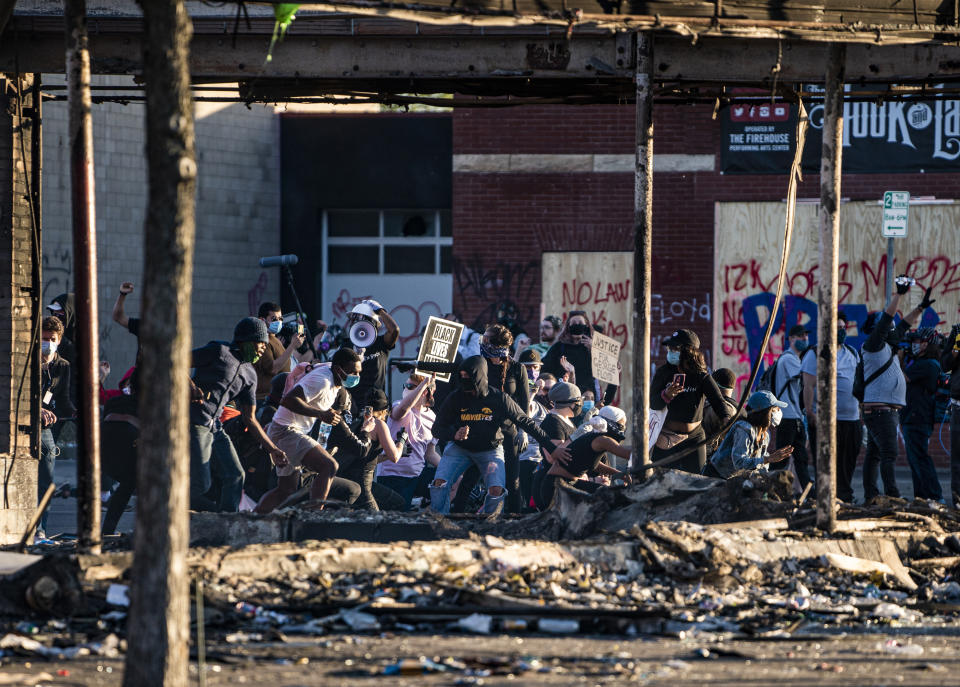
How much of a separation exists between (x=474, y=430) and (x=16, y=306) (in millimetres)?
3951

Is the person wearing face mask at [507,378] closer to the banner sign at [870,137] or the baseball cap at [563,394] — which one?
the baseball cap at [563,394]

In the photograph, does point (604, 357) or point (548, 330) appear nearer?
point (604, 357)

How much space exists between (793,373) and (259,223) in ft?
37.2

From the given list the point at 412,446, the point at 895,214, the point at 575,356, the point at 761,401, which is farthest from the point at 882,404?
the point at 412,446

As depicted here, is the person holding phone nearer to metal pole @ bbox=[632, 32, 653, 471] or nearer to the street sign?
metal pole @ bbox=[632, 32, 653, 471]

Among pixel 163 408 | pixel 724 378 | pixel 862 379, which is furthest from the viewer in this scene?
pixel 862 379

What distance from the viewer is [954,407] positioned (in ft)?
40.4

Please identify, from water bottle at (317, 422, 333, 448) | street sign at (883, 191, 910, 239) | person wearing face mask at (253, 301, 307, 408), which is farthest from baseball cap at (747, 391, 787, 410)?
person wearing face mask at (253, 301, 307, 408)

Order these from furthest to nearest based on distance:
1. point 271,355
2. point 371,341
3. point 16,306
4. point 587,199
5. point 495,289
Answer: point 495,289 → point 587,199 → point 371,341 → point 271,355 → point 16,306

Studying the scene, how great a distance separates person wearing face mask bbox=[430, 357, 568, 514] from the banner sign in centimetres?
857

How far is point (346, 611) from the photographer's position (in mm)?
7203

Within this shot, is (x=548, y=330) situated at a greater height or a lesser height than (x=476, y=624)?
greater

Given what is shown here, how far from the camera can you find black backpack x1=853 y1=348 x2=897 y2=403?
41.9ft

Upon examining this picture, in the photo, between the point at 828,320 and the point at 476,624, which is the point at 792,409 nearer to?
the point at 828,320
